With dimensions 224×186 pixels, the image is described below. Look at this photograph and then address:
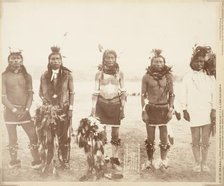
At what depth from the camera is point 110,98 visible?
1.38 metres

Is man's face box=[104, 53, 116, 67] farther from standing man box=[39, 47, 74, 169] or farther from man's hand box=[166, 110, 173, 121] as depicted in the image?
man's hand box=[166, 110, 173, 121]

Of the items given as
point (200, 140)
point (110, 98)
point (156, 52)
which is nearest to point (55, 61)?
point (110, 98)

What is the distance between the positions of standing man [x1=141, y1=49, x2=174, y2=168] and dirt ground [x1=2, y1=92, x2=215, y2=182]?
0.02 m

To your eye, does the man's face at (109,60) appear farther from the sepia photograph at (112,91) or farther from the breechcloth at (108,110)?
the breechcloth at (108,110)

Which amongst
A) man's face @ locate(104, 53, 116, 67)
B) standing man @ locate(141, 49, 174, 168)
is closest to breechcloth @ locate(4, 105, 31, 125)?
man's face @ locate(104, 53, 116, 67)

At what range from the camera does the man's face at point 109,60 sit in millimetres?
1381

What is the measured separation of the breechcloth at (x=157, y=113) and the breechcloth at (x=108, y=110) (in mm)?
120

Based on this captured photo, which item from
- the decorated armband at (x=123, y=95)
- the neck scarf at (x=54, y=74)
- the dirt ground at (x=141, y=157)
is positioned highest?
the neck scarf at (x=54, y=74)

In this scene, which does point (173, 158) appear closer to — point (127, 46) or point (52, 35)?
point (127, 46)

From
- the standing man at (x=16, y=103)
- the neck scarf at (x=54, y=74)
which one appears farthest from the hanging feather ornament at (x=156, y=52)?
the standing man at (x=16, y=103)

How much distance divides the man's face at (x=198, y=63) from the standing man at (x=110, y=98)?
29 centimetres

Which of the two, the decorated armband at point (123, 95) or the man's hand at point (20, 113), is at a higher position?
the decorated armband at point (123, 95)

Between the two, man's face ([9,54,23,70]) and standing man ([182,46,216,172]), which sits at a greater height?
man's face ([9,54,23,70])

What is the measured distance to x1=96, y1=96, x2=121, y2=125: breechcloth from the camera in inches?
54.4
